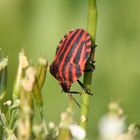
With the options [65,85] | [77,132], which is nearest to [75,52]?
[65,85]

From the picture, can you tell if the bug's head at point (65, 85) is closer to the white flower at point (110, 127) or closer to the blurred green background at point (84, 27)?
the white flower at point (110, 127)

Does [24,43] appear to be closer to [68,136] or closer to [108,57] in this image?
[108,57]

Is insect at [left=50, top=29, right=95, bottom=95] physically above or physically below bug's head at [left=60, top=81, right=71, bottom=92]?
above

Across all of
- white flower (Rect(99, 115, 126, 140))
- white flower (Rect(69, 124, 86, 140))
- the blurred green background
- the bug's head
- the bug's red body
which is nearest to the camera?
white flower (Rect(99, 115, 126, 140))

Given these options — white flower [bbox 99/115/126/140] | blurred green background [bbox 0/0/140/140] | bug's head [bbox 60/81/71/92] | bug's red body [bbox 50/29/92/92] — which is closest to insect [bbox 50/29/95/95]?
bug's red body [bbox 50/29/92/92]

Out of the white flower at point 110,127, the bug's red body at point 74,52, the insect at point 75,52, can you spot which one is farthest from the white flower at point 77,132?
the bug's red body at point 74,52

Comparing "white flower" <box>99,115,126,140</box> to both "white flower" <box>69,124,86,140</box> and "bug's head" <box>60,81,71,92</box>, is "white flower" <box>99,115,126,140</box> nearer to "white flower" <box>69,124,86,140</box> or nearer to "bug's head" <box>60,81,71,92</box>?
"white flower" <box>69,124,86,140</box>
